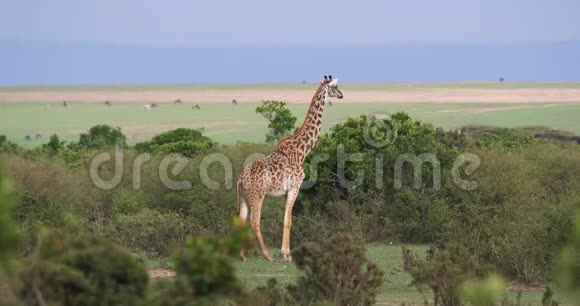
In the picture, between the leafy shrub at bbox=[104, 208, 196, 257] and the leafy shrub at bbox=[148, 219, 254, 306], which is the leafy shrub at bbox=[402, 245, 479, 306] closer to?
the leafy shrub at bbox=[148, 219, 254, 306]

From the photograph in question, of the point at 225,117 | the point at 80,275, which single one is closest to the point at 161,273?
the point at 80,275

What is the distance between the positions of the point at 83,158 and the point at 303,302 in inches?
696

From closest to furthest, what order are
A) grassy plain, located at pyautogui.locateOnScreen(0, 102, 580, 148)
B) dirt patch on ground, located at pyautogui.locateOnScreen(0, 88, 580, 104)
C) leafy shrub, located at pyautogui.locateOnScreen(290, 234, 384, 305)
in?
leafy shrub, located at pyautogui.locateOnScreen(290, 234, 384, 305)
grassy plain, located at pyautogui.locateOnScreen(0, 102, 580, 148)
dirt patch on ground, located at pyautogui.locateOnScreen(0, 88, 580, 104)

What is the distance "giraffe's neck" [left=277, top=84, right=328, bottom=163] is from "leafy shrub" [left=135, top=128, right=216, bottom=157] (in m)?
9.54

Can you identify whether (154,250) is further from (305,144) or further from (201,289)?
(201,289)

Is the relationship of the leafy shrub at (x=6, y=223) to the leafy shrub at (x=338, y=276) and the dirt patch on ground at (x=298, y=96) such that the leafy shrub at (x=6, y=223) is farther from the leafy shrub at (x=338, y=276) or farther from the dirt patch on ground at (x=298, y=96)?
the dirt patch on ground at (x=298, y=96)

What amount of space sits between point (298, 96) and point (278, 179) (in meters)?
83.0

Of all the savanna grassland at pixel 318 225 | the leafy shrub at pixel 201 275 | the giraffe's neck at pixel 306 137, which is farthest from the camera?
the giraffe's neck at pixel 306 137

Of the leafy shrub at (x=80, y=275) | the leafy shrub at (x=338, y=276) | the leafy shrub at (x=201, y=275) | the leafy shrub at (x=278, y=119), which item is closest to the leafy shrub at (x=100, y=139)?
the leafy shrub at (x=278, y=119)

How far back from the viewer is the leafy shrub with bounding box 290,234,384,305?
1077cm

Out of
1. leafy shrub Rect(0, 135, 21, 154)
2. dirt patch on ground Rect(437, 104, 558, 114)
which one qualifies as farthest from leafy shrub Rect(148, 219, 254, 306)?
dirt patch on ground Rect(437, 104, 558, 114)

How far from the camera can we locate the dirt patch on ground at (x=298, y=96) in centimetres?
9369

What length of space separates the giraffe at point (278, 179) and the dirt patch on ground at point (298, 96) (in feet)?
231

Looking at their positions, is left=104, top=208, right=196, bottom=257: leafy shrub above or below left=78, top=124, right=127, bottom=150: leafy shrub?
above
